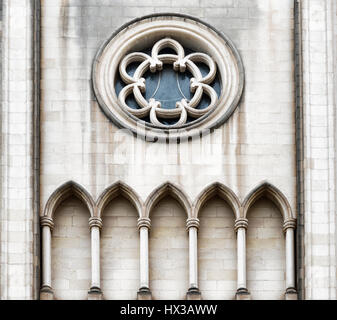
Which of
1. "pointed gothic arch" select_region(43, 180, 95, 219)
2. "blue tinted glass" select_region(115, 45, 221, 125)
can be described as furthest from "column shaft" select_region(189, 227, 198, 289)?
"blue tinted glass" select_region(115, 45, 221, 125)

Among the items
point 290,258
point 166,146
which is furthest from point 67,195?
point 290,258

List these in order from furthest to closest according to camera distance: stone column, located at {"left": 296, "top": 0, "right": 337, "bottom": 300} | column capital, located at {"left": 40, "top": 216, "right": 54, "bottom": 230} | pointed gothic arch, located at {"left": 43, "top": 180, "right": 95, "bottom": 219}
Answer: pointed gothic arch, located at {"left": 43, "top": 180, "right": 95, "bottom": 219}
column capital, located at {"left": 40, "top": 216, "right": 54, "bottom": 230}
stone column, located at {"left": 296, "top": 0, "right": 337, "bottom": 300}

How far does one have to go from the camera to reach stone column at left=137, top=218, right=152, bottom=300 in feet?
139

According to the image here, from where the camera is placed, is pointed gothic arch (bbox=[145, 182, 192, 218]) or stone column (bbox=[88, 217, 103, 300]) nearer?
stone column (bbox=[88, 217, 103, 300])

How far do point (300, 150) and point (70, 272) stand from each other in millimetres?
4513

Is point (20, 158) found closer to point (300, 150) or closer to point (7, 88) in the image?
point (7, 88)

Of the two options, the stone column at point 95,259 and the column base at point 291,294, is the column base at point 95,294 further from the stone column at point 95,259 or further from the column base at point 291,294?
the column base at point 291,294

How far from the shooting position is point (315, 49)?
43.8 meters

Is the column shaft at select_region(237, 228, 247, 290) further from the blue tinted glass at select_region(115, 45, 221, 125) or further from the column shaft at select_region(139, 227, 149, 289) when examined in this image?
the blue tinted glass at select_region(115, 45, 221, 125)

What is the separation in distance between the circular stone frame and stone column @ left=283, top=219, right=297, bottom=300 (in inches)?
89.4

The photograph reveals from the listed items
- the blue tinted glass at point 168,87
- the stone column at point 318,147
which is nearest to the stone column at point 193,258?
the stone column at point 318,147
